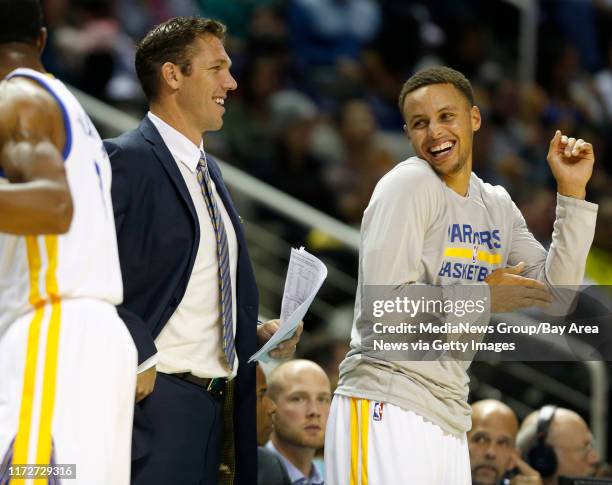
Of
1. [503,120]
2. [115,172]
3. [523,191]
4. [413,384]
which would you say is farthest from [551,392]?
[115,172]

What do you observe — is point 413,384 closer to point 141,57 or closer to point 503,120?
point 141,57

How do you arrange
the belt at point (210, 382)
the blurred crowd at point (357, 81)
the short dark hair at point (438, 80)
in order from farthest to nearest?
the blurred crowd at point (357, 81)
the short dark hair at point (438, 80)
the belt at point (210, 382)

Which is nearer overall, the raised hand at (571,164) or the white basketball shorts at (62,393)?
the white basketball shorts at (62,393)

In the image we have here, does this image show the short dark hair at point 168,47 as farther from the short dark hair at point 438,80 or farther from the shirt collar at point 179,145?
the short dark hair at point 438,80

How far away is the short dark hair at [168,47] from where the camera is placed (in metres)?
4.07

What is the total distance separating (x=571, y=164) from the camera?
406 cm

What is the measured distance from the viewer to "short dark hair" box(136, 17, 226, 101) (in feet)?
13.4

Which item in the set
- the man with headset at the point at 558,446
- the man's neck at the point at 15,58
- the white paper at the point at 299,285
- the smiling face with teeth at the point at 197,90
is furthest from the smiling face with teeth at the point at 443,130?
the man with headset at the point at 558,446

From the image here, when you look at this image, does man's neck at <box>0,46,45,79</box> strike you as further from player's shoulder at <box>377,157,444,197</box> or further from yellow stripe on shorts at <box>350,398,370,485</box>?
yellow stripe on shorts at <box>350,398,370,485</box>

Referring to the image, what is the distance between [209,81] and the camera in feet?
13.4

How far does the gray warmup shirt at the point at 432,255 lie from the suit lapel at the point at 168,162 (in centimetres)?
58

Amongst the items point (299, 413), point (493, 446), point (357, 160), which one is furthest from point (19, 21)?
point (357, 160)

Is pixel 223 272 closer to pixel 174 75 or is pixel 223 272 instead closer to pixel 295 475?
pixel 174 75

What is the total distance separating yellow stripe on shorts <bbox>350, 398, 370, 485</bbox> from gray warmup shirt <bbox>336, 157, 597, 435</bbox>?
42mm
